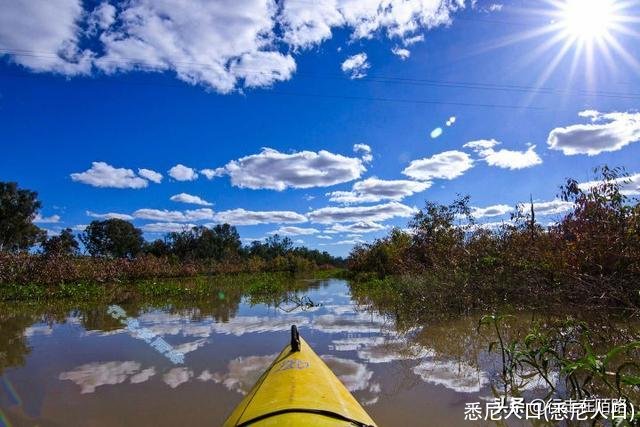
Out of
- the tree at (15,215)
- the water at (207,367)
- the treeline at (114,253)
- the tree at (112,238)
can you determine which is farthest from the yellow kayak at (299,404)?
the tree at (112,238)

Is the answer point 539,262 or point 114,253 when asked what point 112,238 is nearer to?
point 114,253

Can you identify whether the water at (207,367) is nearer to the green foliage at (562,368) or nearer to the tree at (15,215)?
the green foliage at (562,368)

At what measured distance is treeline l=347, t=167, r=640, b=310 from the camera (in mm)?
6406

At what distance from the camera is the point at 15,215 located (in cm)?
4331

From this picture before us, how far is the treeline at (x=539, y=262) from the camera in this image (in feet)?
21.0

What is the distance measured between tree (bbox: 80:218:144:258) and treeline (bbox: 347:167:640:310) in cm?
5761

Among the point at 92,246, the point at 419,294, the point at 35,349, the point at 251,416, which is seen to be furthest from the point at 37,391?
the point at 92,246

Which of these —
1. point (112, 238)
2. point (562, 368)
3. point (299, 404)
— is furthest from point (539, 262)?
point (112, 238)

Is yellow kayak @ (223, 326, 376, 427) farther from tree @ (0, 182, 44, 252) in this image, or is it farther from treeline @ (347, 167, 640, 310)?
tree @ (0, 182, 44, 252)

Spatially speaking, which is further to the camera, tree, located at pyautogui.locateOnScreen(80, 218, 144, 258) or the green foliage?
tree, located at pyautogui.locateOnScreen(80, 218, 144, 258)

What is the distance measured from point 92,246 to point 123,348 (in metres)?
63.0

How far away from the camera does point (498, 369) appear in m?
5.65

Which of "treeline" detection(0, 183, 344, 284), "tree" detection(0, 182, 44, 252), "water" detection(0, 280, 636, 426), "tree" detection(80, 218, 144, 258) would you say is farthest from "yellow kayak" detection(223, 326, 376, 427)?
"tree" detection(80, 218, 144, 258)

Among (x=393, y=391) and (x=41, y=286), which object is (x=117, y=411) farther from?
(x=41, y=286)
